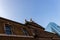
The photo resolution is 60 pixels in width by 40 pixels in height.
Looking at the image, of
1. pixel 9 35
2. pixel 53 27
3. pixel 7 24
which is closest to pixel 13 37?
pixel 9 35

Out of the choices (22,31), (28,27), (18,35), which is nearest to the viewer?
(18,35)

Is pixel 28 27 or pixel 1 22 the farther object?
pixel 28 27

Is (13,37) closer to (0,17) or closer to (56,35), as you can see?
(0,17)

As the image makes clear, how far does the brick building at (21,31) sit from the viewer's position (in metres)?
14.2

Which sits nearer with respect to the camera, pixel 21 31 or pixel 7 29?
pixel 7 29

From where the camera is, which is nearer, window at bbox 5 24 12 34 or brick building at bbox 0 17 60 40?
brick building at bbox 0 17 60 40

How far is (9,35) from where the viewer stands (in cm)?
1394

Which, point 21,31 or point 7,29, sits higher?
point 7,29

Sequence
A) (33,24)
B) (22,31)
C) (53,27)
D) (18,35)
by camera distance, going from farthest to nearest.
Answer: (53,27) → (33,24) → (22,31) → (18,35)

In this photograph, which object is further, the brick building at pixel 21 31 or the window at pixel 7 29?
the window at pixel 7 29

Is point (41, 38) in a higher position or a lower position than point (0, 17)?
lower

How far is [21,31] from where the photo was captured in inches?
632

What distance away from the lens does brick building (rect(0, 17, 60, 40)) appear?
14.2m

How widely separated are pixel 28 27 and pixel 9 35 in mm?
4164
